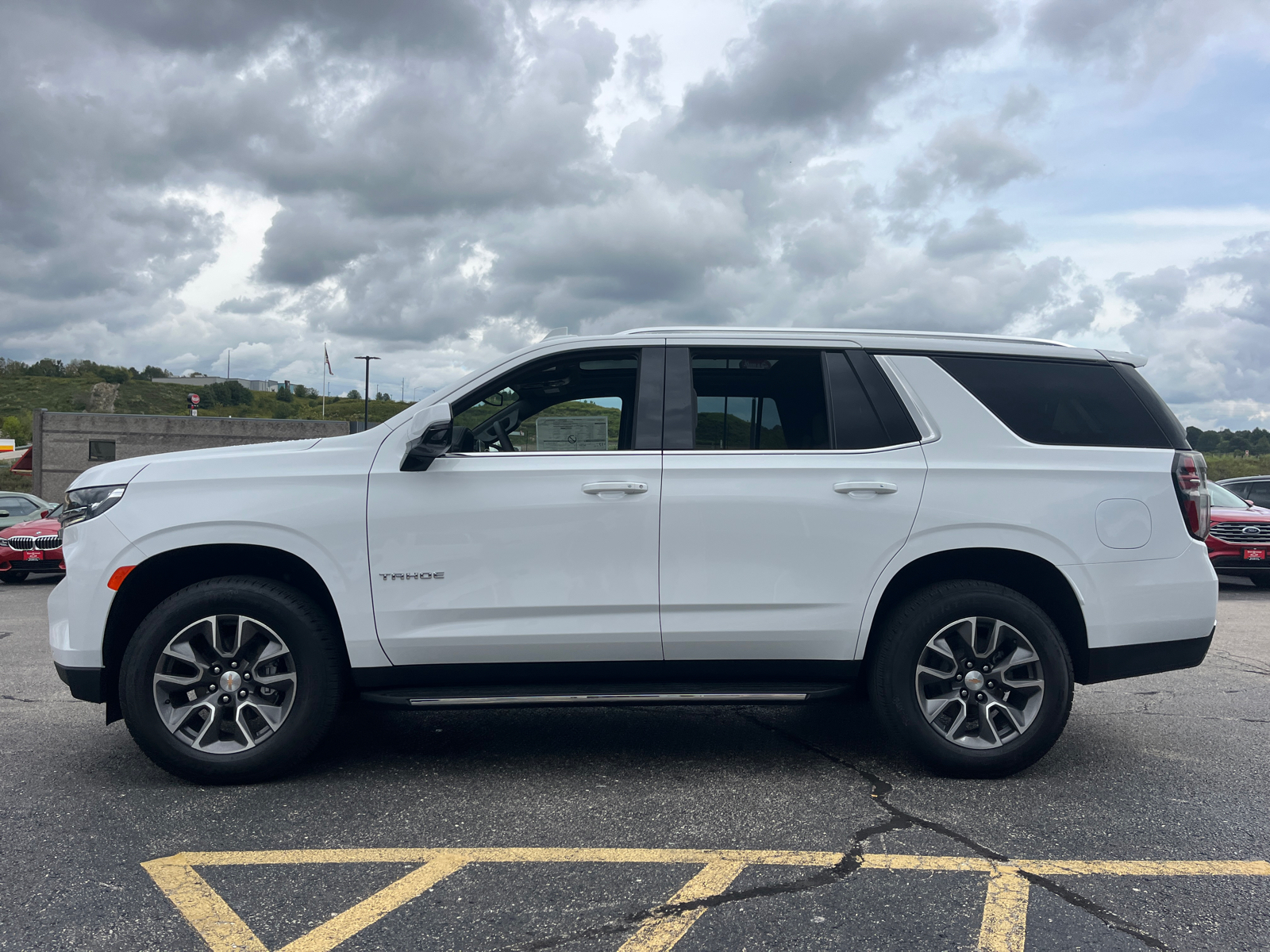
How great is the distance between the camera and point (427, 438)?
386 centimetres

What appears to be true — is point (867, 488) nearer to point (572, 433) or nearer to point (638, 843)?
point (572, 433)

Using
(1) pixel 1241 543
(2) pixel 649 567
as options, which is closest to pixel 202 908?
(2) pixel 649 567

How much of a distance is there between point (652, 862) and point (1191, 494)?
2.90 meters

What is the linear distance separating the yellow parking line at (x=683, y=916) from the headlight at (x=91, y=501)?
283 centimetres

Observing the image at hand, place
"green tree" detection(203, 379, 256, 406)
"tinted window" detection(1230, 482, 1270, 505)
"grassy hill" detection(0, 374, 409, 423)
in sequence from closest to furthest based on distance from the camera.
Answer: "tinted window" detection(1230, 482, 1270, 505), "grassy hill" detection(0, 374, 409, 423), "green tree" detection(203, 379, 256, 406)

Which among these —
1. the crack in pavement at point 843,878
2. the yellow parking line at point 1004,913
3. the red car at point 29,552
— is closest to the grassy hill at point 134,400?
the red car at point 29,552

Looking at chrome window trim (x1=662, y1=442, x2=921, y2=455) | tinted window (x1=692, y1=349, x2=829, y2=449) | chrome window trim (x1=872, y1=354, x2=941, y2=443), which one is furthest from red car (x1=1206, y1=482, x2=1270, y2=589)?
tinted window (x1=692, y1=349, x2=829, y2=449)

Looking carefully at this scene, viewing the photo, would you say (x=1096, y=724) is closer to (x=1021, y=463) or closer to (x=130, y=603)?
(x=1021, y=463)

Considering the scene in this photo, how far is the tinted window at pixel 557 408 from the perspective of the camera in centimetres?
411

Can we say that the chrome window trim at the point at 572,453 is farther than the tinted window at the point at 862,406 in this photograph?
No

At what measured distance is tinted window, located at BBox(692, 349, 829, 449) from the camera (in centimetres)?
412

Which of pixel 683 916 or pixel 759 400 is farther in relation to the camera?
pixel 759 400

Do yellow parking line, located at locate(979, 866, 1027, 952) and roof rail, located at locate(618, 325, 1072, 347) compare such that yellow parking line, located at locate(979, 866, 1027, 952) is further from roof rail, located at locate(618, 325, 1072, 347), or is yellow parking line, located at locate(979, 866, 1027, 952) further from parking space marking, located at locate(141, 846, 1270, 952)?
roof rail, located at locate(618, 325, 1072, 347)

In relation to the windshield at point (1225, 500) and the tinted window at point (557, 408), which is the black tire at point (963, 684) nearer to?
the tinted window at point (557, 408)
